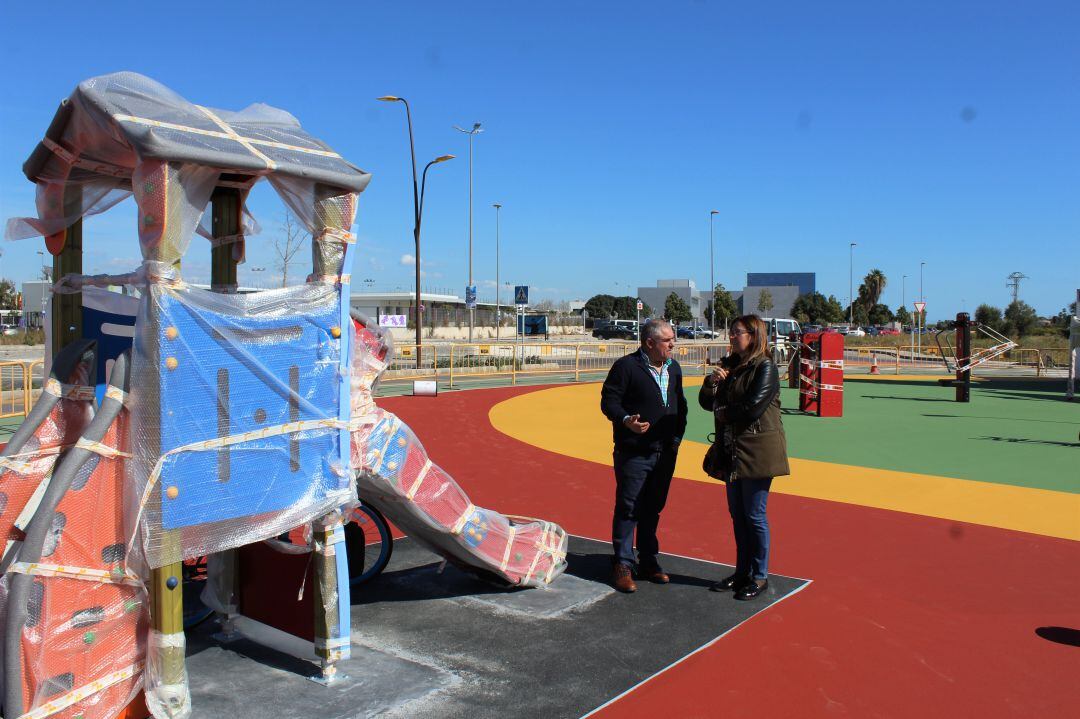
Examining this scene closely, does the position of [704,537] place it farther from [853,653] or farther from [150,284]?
[150,284]

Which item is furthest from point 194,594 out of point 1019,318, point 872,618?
point 1019,318

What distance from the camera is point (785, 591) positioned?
19.0 feet

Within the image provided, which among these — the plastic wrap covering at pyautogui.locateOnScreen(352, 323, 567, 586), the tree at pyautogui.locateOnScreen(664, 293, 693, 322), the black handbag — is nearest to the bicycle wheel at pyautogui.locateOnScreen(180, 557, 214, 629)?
the plastic wrap covering at pyautogui.locateOnScreen(352, 323, 567, 586)

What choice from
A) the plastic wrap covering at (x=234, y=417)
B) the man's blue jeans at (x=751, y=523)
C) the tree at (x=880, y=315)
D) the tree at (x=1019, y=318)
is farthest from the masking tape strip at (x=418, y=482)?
the tree at (x=880, y=315)

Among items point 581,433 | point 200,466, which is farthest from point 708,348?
point 200,466

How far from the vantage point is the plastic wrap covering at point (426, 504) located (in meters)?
4.74

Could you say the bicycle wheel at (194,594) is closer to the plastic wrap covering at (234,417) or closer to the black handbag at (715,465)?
the plastic wrap covering at (234,417)

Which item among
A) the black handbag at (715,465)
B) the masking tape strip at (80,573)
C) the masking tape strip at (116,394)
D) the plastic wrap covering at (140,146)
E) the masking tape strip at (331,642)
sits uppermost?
the plastic wrap covering at (140,146)

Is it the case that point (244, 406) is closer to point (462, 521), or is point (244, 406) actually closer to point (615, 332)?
point (462, 521)

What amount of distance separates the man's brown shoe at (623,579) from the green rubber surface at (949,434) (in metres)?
6.11

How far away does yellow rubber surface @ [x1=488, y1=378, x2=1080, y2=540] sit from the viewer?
7.97 meters

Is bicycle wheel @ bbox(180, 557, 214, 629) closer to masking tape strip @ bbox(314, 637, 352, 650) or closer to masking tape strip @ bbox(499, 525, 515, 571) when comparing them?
masking tape strip @ bbox(314, 637, 352, 650)

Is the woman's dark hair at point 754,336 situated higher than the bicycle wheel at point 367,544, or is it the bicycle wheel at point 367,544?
the woman's dark hair at point 754,336

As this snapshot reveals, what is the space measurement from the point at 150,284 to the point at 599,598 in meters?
A: 3.53
